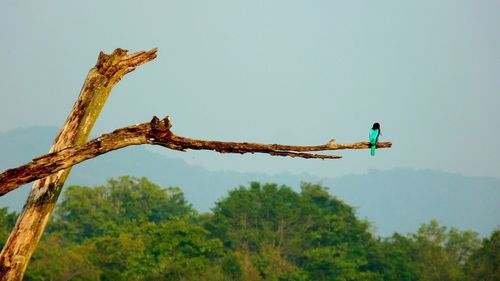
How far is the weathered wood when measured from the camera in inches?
258

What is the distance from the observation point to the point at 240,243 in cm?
8925

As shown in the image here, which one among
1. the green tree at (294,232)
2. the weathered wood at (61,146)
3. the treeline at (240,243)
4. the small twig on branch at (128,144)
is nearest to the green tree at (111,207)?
the treeline at (240,243)

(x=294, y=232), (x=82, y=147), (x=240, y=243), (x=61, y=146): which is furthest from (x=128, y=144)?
(x=294, y=232)

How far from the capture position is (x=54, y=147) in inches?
266

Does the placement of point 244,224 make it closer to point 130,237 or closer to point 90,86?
point 130,237

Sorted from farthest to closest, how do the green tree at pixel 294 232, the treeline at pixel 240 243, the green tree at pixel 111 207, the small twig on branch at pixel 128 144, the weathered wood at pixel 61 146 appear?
1. the green tree at pixel 111 207
2. the green tree at pixel 294 232
3. the treeline at pixel 240 243
4. the weathered wood at pixel 61 146
5. the small twig on branch at pixel 128 144

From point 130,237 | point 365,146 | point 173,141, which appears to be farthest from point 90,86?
point 130,237

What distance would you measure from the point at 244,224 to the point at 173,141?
3415 inches

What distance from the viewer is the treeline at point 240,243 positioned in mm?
68625

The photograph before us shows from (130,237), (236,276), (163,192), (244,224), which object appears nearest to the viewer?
(236,276)

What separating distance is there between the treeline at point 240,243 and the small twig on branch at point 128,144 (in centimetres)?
5390

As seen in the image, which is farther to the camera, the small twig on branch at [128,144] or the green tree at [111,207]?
the green tree at [111,207]

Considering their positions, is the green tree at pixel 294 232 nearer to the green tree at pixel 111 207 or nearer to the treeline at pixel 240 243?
the treeline at pixel 240 243

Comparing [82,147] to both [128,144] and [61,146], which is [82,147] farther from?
[61,146]
